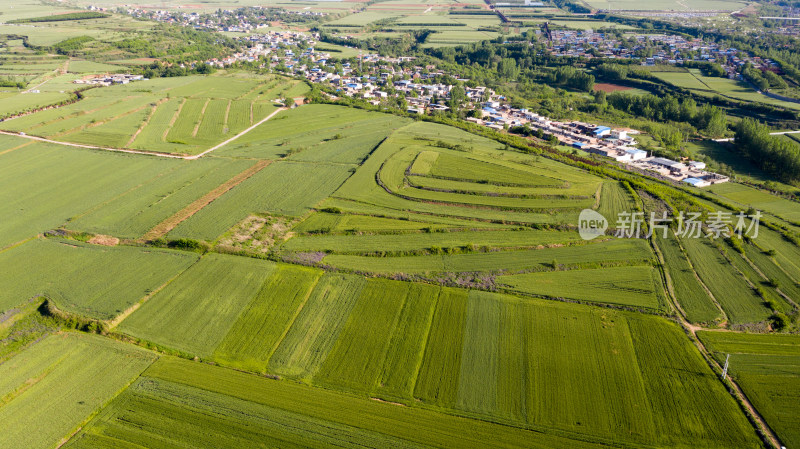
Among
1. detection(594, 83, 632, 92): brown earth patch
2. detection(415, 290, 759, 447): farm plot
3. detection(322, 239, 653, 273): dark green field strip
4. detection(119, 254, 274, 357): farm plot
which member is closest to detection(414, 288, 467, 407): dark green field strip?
detection(415, 290, 759, 447): farm plot

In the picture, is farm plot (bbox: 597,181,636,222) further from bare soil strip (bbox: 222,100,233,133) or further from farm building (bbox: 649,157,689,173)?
bare soil strip (bbox: 222,100,233,133)

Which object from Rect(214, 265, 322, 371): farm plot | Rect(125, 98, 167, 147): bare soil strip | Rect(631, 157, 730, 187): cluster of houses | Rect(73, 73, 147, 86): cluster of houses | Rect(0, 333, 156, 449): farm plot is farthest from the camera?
Rect(73, 73, 147, 86): cluster of houses

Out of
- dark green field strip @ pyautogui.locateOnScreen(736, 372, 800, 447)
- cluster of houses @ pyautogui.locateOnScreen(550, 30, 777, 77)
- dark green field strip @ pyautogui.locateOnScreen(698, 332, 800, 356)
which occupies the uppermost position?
cluster of houses @ pyautogui.locateOnScreen(550, 30, 777, 77)

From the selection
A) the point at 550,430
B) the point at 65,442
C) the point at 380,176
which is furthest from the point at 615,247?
the point at 65,442

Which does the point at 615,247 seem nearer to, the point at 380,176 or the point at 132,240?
the point at 380,176

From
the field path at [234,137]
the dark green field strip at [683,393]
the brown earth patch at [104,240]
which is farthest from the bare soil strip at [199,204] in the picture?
the dark green field strip at [683,393]

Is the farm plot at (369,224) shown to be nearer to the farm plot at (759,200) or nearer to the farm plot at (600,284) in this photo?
the farm plot at (600,284)

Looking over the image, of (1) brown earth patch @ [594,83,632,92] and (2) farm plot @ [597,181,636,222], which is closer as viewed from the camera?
(2) farm plot @ [597,181,636,222]

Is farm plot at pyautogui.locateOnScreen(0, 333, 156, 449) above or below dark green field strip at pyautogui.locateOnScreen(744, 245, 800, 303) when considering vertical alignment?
below

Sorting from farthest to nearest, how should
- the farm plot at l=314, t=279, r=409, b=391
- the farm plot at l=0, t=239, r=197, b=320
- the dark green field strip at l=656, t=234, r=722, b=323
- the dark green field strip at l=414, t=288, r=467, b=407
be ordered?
the farm plot at l=0, t=239, r=197, b=320 → the dark green field strip at l=656, t=234, r=722, b=323 → the farm plot at l=314, t=279, r=409, b=391 → the dark green field strip at l=414, t=288, r=467, b=407
